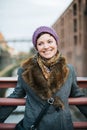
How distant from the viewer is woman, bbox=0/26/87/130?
2.52m

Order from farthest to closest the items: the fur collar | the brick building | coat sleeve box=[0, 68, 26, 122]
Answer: the brick building → coat sleeve box=[0, 68, 26, 122] → the fur collar

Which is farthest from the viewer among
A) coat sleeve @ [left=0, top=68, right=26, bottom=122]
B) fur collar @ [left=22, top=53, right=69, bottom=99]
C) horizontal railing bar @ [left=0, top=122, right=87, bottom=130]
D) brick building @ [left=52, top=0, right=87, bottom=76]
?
brick building @ [left=52, top=0, right=87, bottom=76]

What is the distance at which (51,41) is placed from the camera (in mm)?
2572

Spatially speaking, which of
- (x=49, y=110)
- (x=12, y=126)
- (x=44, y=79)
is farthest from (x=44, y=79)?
(x=12, y=126)

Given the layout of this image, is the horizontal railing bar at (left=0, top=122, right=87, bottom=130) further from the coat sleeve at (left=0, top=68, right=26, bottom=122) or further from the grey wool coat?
the grey wool coat

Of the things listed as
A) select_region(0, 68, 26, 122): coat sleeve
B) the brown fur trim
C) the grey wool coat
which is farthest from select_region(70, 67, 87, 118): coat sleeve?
select_region(0, 68, 26, 122): coat sleeve

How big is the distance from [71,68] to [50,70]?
0.23m

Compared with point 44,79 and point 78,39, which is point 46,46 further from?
point 78,39

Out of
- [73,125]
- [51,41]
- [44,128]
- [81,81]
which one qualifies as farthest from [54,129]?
[51,41]

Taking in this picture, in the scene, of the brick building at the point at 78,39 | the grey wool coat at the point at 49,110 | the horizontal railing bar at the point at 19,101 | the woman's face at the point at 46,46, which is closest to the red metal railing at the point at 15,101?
the horizontal railing bar at the point at 19,101

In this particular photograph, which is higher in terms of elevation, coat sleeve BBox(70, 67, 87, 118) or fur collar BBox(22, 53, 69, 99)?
fur collar BBox(22, 53, 69, 99)

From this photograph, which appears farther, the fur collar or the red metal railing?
the red metal railing

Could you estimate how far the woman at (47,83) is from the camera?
8.26ft

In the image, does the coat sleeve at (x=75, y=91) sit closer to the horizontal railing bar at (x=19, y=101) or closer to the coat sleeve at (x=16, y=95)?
the horizontal railing bar at (x=19, y=101)
